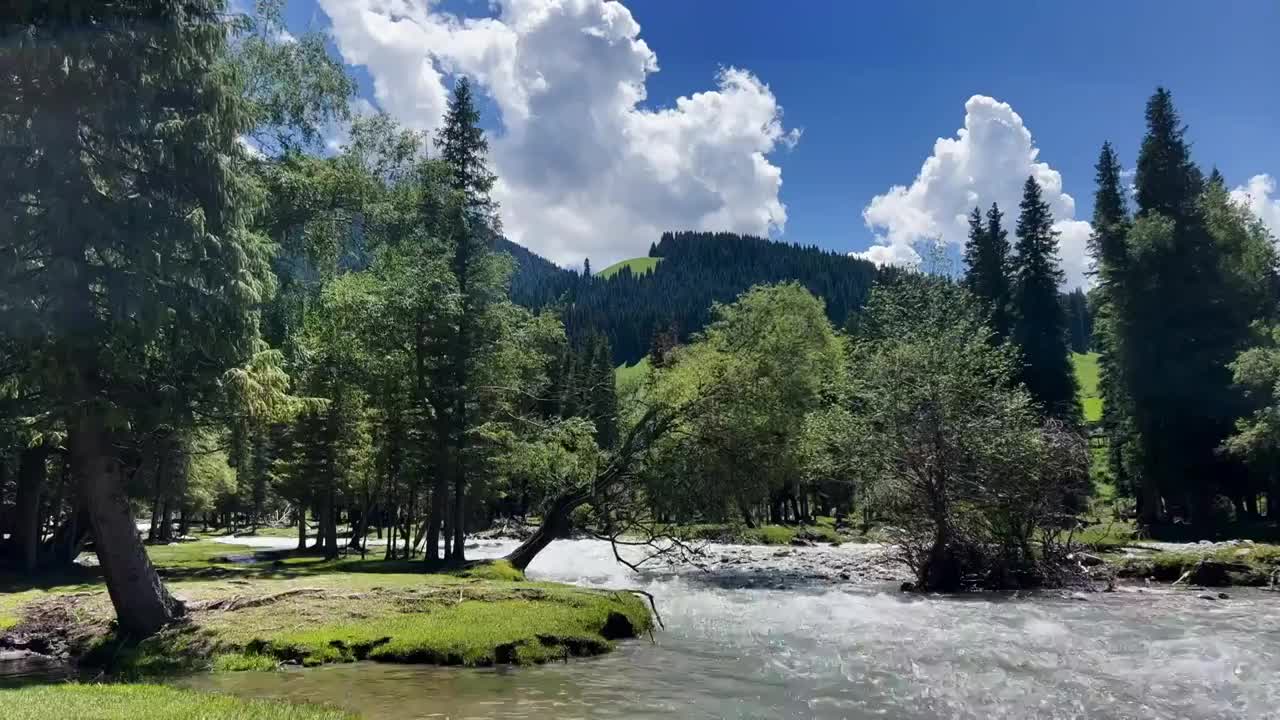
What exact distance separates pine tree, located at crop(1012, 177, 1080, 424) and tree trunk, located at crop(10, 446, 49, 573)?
52096mm

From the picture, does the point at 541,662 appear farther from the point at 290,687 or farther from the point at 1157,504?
the point at 1157,504

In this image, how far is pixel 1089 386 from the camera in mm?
136625

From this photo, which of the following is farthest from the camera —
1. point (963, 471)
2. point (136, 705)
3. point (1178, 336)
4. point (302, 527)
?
point (302, 527)

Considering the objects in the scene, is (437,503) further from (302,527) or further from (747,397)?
(302,527)

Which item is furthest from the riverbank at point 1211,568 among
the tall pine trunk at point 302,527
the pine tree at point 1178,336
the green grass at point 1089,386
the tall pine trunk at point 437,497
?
the green grass at point 1089,386

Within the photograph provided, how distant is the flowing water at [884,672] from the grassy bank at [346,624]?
2.24ft

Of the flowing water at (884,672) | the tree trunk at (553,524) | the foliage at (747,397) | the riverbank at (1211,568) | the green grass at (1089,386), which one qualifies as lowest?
the flowing water at (884,672)

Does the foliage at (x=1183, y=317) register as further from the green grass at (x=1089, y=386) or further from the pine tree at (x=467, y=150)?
the green grass at (x=1089, y=386)

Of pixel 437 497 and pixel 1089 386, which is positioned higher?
pixel 1089 386

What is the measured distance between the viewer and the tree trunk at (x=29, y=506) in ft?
90.8

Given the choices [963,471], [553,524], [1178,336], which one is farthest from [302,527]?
[1178,336]

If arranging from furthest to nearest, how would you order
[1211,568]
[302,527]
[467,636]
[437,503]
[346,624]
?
[302,527] → [437,503] → [1211,568] → [346,624] → [467,636]

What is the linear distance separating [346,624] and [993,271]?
59126mm

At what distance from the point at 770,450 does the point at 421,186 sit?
50.1 feet
